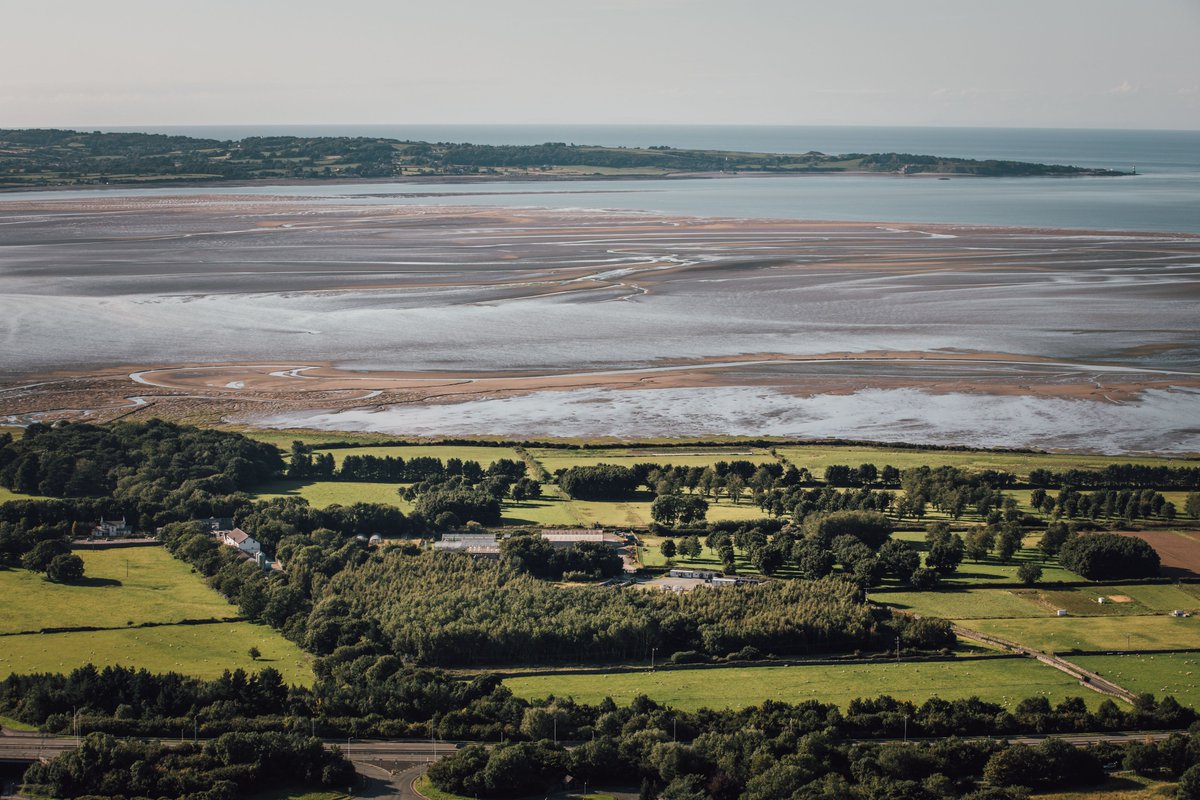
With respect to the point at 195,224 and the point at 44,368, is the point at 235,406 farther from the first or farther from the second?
the point at 195,224

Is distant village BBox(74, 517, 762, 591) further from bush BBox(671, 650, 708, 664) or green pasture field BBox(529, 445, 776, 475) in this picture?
green pasture field BBox(529, 445, 776, 475)

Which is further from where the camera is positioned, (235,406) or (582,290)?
(582,290)

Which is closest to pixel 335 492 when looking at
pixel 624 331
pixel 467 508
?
pixel 467 508

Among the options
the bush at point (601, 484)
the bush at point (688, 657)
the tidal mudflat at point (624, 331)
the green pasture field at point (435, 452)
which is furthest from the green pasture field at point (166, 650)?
the tidal mudflat at point (624, 331)

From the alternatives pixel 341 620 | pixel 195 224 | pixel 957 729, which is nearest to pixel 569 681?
pixel 341 620

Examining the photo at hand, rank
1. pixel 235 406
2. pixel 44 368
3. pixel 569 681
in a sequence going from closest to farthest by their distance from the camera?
1. pixel 569 681
2. pixel 235 406
3. pixel 44 368

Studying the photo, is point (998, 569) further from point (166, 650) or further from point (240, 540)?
point (166, 650)

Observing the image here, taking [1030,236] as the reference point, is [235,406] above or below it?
below
